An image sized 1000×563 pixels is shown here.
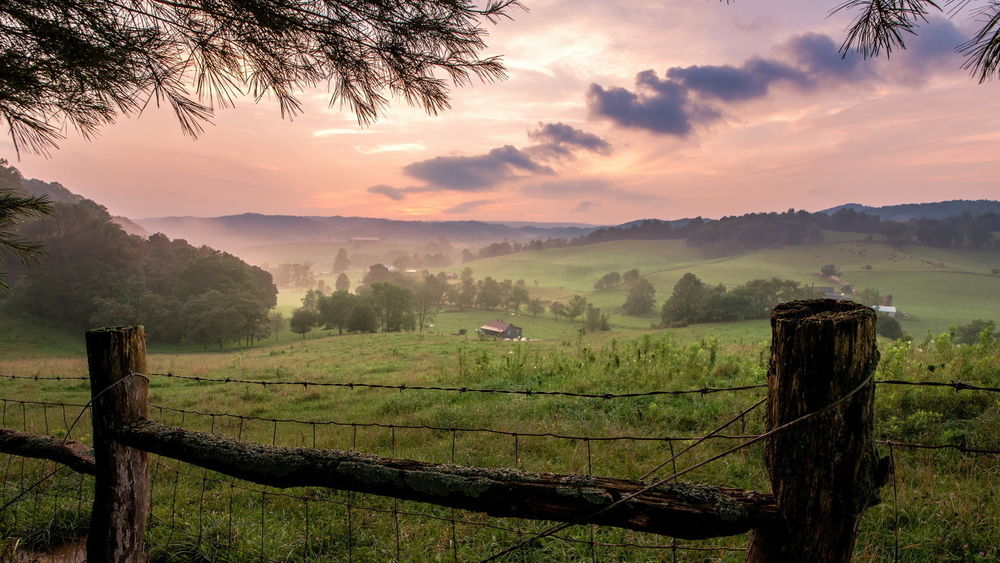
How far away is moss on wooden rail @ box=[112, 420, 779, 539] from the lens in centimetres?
142

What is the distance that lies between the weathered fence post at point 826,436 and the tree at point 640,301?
90.9 meters

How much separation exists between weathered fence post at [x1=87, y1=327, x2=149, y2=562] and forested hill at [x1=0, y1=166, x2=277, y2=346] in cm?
4941

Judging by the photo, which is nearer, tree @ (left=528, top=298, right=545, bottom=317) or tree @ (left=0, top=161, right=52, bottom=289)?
tree @ (left=0, top=161, right=52, bottom=289)

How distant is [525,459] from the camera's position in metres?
4.76

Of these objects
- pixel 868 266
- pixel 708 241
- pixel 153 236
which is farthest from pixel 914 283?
pixel 153 236

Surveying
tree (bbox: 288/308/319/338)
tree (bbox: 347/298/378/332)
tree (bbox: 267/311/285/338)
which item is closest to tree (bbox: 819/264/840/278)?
tree (bbox: 347/298/378/332)

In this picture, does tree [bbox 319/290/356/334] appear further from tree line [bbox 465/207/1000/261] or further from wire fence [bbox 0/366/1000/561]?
tree line [bbox 465/207/1000/261]

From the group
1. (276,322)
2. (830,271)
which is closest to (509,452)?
(276,322)

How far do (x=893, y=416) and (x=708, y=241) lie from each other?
598ft

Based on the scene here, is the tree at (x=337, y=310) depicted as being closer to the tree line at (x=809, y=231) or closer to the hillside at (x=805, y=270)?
the hillside at (x=805, y=270)

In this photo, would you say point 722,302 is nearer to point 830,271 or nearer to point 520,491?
point 520,491

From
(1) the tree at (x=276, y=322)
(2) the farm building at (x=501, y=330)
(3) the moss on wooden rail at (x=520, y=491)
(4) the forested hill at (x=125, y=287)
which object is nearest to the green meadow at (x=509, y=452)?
(3) the moss on wooden rail at (x=520, y=491)

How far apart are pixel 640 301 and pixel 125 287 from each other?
267 feet

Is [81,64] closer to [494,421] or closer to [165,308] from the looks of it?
[494,421]
